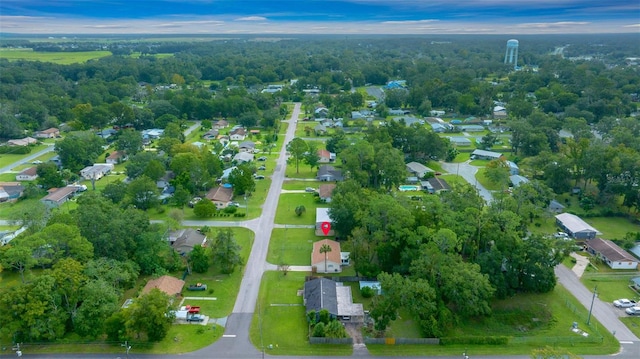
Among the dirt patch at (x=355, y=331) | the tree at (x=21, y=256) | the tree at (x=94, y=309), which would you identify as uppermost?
the tree at (x=21, y=256)

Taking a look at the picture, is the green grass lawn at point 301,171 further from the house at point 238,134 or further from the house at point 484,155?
the house at point 484,155

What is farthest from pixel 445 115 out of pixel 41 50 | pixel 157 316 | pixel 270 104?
pixel 41 50

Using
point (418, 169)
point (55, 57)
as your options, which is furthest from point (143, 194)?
point (55, 57)

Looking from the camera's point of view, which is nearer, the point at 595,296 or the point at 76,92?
the point at 595,296

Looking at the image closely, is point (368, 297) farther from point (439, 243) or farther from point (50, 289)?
point (50, 289)

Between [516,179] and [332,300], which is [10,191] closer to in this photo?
[332,300]

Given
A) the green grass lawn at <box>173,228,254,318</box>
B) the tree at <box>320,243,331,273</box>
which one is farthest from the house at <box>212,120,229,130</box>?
the tree at <box>320,243,331,273</box>

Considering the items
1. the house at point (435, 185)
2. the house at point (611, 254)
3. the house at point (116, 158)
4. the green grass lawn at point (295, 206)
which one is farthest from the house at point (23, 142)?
the house at point (611, 254)

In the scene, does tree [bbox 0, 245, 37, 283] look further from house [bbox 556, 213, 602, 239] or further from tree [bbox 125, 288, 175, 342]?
house [bbox 556, 213, 602, 239]
